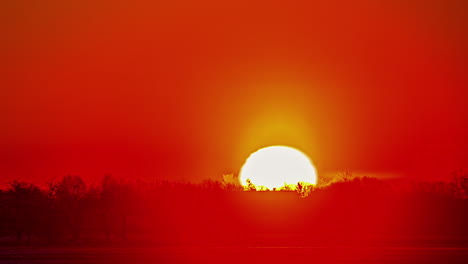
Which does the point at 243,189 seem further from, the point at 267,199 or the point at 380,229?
the point at 380,229

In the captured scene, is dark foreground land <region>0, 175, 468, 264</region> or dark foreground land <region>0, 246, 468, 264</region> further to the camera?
dark foreground land <region>0, 175, 468, 264</region>

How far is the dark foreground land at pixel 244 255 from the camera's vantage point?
44906 millimetres

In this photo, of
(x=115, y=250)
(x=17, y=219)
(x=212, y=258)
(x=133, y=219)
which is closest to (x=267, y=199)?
(x=133, y=219)

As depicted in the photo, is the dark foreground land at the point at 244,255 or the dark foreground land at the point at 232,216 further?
the dark foreground land at the point at 232,216

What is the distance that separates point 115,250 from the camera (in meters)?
55.1

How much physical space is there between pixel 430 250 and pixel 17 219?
45.2m

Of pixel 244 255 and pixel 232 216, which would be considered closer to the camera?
pixel 244 255

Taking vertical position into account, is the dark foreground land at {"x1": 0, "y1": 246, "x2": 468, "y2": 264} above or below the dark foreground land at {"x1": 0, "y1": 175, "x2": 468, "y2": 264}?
below

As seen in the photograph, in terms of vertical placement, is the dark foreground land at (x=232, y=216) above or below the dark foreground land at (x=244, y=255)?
above

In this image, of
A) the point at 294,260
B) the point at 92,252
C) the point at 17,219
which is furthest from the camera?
the point at 17,219

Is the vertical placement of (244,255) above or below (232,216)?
below

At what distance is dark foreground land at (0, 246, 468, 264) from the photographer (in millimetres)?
44906

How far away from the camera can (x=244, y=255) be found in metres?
47.9

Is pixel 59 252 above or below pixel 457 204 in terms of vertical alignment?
below
